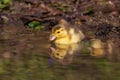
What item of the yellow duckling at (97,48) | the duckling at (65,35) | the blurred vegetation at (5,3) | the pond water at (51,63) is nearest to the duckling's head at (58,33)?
the duckling at (65,35)

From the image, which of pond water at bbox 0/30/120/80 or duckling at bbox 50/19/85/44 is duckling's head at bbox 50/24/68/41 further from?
pond water at bbox 0/30/120/80

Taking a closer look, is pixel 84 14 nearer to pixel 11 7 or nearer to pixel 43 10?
pixel 43 10

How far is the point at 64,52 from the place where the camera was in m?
9.28

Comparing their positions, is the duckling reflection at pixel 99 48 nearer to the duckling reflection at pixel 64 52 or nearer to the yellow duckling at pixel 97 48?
the yellow duckling at pixel 97 48

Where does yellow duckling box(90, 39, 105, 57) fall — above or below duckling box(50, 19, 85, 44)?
below

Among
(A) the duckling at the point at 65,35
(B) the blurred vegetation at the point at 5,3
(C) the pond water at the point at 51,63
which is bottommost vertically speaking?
(C) the pond water at the point at 51,63

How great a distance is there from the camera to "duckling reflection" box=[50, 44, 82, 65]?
8748mm

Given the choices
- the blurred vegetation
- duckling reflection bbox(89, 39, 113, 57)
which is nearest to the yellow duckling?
duckling reflection bbox(89, 39, 113, 57)

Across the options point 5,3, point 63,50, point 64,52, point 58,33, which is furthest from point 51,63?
point 5,3

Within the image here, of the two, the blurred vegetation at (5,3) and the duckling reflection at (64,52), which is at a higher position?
the blurred vegetation at (5,3)

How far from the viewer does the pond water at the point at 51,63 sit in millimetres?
7707

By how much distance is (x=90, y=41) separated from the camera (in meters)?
10.2

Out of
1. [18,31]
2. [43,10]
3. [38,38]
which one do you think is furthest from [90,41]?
[43,10]

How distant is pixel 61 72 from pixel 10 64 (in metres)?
0.94
